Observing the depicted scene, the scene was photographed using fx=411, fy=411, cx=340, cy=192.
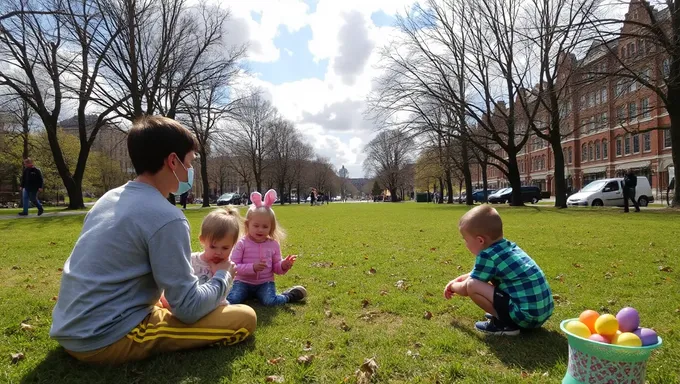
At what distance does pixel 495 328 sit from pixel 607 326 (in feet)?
4.54

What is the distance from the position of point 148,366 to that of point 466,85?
106 feet

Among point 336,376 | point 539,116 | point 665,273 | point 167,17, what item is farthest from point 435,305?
point 539,116

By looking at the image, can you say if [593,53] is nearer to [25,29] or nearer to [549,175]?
[25,29]

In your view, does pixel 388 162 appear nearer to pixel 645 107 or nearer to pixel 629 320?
pixel 645 107

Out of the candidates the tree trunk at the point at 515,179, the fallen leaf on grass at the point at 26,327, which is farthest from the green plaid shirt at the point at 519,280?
the tree trunk at the point at 515,179

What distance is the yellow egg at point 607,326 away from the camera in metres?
2.24

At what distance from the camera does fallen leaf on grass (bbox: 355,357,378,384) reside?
106 inches

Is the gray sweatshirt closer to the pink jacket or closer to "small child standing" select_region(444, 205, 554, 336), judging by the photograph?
the pink jacket

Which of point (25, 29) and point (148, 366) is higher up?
point (25, 29)

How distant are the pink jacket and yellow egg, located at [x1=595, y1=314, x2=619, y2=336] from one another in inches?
128

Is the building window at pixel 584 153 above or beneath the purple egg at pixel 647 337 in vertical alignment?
above

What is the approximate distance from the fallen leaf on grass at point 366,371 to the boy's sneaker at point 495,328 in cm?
123

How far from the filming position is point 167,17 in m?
25.5

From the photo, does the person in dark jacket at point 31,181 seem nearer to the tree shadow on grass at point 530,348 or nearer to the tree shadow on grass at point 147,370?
the tree shadow on grass at point 147,370
